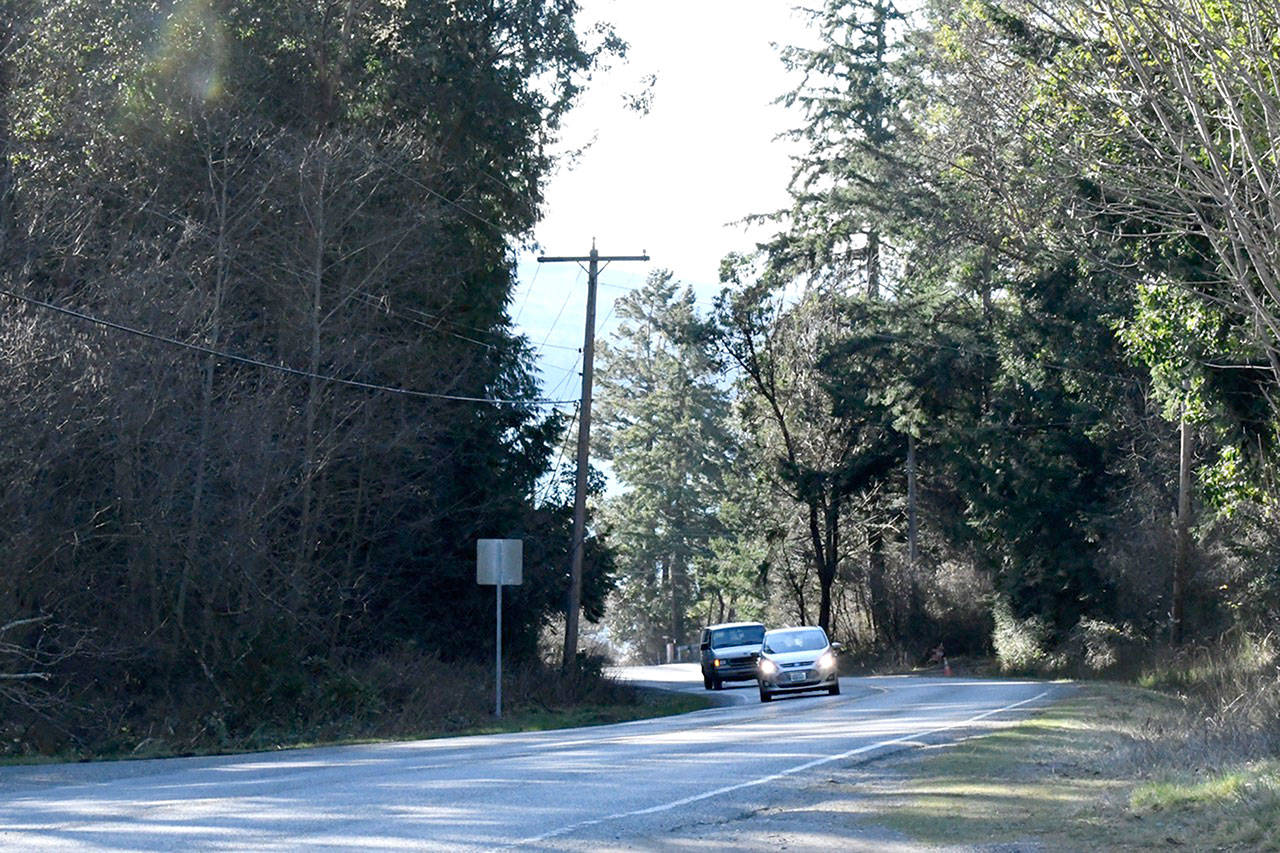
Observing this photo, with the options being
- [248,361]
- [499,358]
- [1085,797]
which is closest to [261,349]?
[248,361]

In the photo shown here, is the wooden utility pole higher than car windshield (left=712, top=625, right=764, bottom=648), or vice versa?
the wooden utility pole

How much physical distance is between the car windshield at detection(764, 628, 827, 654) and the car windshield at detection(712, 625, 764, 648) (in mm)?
8043

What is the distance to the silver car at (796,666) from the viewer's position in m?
31.4

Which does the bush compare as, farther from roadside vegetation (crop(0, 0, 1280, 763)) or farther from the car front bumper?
the car front bumper

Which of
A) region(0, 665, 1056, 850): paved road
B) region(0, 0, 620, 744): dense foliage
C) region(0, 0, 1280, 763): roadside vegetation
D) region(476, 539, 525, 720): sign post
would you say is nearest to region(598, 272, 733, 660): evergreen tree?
region(0, 0, 1280, 763): roadside vegetation

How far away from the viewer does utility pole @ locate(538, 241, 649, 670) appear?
33.5m

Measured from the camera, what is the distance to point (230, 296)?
1137 inches

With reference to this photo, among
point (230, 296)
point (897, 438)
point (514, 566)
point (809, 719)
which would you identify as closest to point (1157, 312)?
point (809, 719)

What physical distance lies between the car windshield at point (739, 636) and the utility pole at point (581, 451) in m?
8.26

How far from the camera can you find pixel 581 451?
3347 centimetres

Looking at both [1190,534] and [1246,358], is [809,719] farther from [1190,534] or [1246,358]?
[1190,534]

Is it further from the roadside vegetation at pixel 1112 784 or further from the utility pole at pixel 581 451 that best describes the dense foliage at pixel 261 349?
the roadside vegetation at pixel 1112 784

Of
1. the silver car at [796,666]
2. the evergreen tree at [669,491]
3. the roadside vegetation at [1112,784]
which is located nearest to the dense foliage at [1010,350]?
the roadside vegetation at [1112,784]

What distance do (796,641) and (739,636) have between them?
9.35 metres
